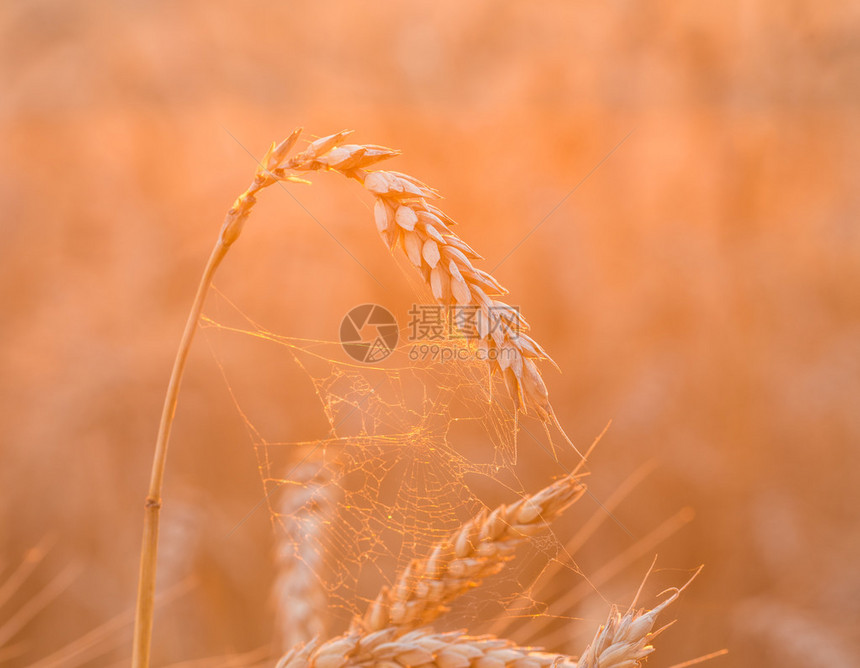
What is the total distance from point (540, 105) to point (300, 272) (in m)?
1.03

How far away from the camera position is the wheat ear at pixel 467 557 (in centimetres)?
49

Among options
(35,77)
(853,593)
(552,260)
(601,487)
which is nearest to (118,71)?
(35,77)

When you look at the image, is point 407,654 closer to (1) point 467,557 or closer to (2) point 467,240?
(1) point 467,557

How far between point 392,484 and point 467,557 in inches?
36.6

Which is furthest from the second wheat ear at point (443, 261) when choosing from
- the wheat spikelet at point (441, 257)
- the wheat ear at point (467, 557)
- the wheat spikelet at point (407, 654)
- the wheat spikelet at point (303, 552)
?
the wheat spikelet at point (303, 552)

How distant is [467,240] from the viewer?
1.85 meters

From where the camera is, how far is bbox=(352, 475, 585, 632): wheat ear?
19.1 inches

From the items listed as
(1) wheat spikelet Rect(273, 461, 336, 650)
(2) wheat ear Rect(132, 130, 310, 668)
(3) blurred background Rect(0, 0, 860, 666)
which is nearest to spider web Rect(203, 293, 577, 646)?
(1) wheat spikelet Rect(273, 461, 336, 650)

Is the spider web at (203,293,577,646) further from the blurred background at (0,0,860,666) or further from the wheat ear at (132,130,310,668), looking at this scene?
the blurred background at (0,0,860,666)

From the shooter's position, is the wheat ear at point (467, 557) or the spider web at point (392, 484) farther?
the spider web at point (392, 484)

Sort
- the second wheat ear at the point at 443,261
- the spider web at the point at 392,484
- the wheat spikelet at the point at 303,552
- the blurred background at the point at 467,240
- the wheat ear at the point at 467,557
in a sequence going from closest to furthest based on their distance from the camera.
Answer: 1. the second wheat ear at the point at 443,261
2. the wheat ear at the point at 467,557
3. the spider web at the point at 392,484
4. the wheat spikelet at the point at 303,552
5. the blurred background at the point at 467,240

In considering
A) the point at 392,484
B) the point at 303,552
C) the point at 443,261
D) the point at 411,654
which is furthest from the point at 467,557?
the point at 392,484

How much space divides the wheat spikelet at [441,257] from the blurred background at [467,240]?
3.77 feet

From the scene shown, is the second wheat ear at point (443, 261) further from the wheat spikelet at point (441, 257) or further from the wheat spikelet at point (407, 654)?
the wheat spikelet at point (407, 654)
